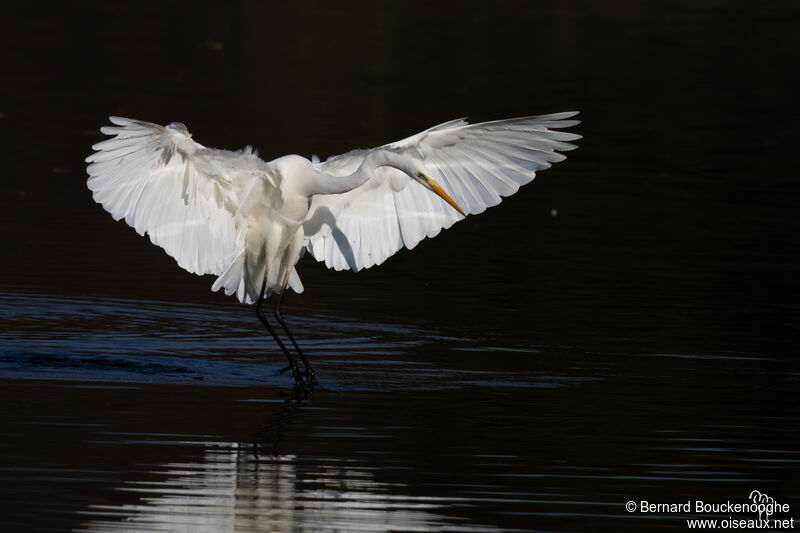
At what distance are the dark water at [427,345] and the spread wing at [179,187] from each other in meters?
0.81

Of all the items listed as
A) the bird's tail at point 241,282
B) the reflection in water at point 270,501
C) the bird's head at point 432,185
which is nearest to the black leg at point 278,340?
the bird's tail at point 241,282

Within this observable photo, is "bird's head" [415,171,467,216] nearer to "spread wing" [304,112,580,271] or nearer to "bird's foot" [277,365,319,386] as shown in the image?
"spread wing" [304,112,580,271]

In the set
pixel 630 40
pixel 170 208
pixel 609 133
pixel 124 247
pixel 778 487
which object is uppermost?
pixel 630 40

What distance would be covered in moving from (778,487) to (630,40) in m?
31.4

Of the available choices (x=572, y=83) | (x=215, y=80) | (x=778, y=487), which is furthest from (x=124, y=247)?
(x=572, y=83)

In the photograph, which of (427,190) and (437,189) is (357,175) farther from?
(427,190)

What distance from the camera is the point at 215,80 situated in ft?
98.4

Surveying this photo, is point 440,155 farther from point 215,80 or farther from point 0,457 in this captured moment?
point 215,80

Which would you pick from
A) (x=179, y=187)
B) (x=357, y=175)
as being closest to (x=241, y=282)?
(x=179, y=187)

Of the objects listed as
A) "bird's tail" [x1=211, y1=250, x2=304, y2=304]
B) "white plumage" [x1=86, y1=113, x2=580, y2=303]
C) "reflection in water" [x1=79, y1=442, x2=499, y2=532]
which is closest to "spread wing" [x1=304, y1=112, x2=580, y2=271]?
"white plumage" [x1=86, y1=113, x2=580, y2=303]

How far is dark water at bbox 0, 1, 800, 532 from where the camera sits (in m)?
8.27

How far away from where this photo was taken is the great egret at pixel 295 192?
35.9 feet

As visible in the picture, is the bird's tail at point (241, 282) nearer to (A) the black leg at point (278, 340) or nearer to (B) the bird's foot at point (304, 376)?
(A) the black leg at point (278, 340)

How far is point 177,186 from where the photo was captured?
36.3 feet
